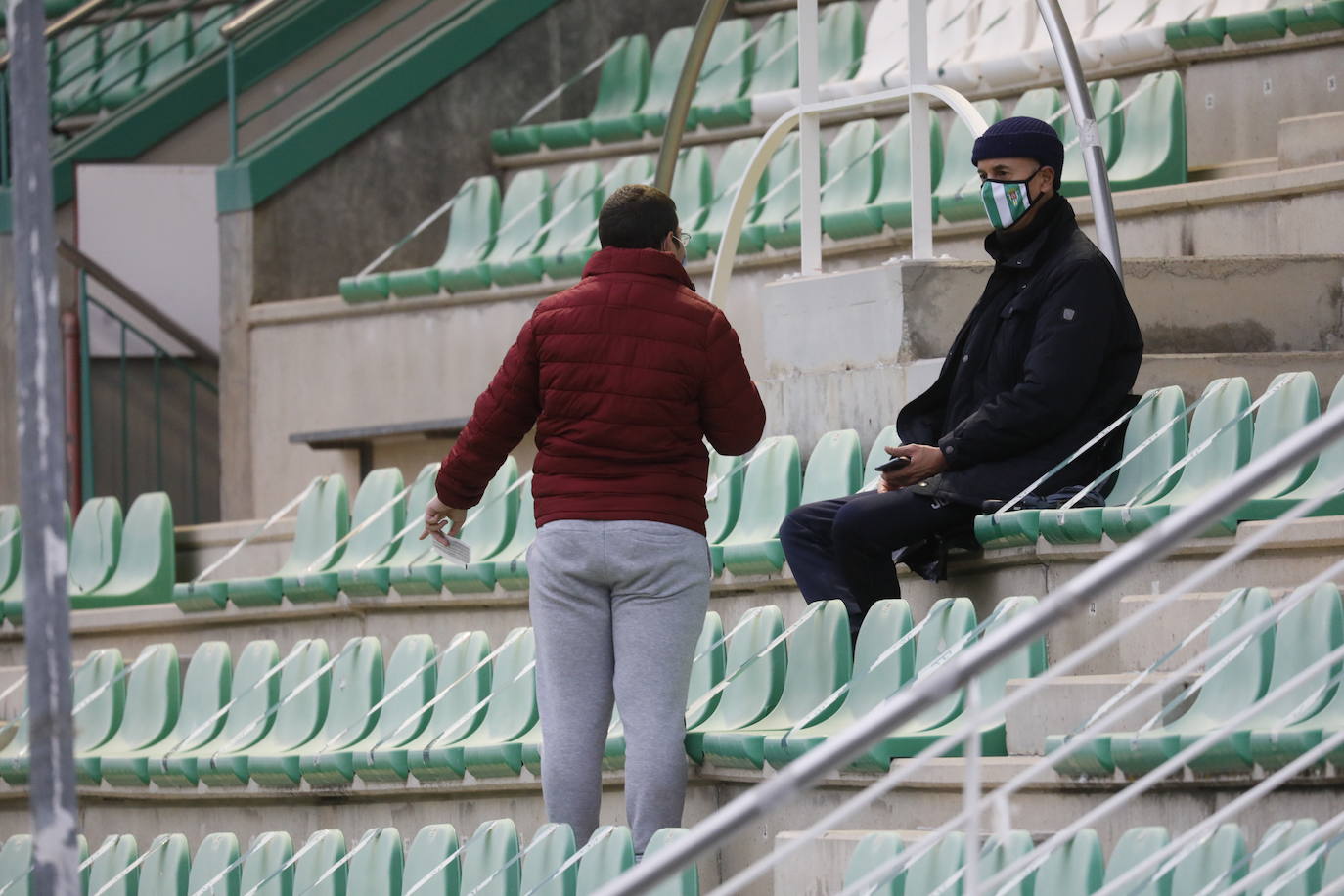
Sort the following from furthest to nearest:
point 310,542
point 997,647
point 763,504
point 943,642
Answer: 1. point 310,542
2. point 763,504
3. point 943,642
4. point 997,647

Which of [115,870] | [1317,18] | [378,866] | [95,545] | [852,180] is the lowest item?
[115,870]

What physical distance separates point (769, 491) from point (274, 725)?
133cm

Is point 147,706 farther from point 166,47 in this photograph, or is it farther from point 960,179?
point 166,47

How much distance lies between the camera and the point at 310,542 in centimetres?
634

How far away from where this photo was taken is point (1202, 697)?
367 cm

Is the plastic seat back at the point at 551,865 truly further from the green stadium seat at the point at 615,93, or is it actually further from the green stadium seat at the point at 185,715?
the green stadium seat at the point at 615,93

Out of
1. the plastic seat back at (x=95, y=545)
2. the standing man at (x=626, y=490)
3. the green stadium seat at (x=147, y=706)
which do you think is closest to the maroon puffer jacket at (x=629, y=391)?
the standing man at (x=626, y=490)

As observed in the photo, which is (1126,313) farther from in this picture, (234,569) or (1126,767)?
(234,569)

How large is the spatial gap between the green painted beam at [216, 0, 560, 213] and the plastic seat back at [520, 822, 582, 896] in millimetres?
4751

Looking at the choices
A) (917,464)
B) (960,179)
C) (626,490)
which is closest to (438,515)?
(626,490)

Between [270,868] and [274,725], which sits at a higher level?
[274,725]

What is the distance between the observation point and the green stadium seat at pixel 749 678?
431cm

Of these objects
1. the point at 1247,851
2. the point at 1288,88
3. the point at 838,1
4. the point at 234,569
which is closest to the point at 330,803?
the point at 234,569

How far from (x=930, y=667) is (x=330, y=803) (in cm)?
179
